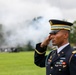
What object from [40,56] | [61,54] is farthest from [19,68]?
[61,54]

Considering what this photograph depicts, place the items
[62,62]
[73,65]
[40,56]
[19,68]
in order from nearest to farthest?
[73,65] < [62,62] < [40,56] < [19,68]

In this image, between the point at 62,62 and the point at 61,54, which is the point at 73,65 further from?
the point at 61,54

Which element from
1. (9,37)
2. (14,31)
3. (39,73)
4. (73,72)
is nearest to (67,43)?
(73,72)

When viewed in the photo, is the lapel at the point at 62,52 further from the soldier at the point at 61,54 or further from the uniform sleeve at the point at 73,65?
the uniform sleeve at the point at 73,65

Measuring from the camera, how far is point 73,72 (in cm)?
496

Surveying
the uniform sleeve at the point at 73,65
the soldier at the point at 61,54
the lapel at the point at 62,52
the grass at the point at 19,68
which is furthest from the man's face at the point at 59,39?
the grass at the point at 19,68

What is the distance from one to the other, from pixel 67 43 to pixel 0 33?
32.7m

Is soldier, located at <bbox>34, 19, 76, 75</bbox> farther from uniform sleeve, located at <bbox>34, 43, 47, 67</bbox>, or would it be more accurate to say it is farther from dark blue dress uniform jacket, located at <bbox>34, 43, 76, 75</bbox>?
uniform sleeve, located at <bbox>34, 43, 47, 67</bbox>

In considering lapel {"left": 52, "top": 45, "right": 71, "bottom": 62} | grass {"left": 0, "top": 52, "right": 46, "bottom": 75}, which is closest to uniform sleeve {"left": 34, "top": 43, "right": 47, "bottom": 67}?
lapel {"left": 52, "top": 45, "right": 71, "bottom": 62}

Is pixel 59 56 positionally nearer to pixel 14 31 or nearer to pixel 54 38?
pixel 54 38

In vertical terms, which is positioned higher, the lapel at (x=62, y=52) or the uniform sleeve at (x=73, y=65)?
the lapel at (x=62, y=52)

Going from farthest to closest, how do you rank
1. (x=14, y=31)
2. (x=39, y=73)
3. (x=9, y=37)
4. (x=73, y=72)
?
(x=9, y=37) → (x=14, y=31) → (x=39, y=73) → (x=73, y=72)

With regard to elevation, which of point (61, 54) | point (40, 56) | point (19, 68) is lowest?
point (19, 68)

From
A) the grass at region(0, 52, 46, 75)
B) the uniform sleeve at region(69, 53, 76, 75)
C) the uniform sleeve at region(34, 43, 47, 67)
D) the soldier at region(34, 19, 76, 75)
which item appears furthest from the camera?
the grass at region(0, 52, 46, 75)
